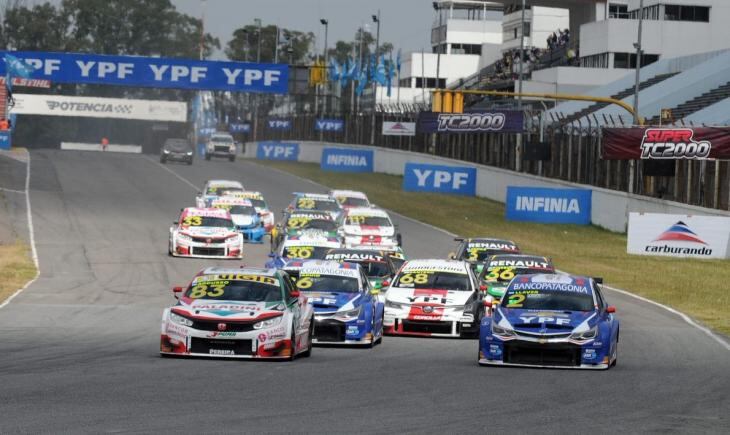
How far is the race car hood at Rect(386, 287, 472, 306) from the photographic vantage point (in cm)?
2392

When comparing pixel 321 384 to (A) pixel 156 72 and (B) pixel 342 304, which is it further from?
(A) pixel 156 72

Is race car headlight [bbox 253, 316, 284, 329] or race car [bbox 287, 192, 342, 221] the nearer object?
race car headlight [bbox 253, 316, 284, 329]

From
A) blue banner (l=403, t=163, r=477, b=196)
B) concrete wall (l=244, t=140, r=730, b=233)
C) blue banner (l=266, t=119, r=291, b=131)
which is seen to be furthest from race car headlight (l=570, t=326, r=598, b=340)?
blue banner (l=266, t=119, r=291, b=131)

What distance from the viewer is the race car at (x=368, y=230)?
39.9 metres

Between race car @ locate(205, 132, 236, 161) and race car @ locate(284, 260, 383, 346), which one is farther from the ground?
race car @ locate(284, 260, 383, 346)

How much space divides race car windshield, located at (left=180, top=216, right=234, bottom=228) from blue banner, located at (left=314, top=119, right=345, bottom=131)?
203 ft

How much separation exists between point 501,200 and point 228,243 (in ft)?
102

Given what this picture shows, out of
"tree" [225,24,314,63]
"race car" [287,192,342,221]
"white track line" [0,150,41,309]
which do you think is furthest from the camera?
"tree" [225,24,314,63]

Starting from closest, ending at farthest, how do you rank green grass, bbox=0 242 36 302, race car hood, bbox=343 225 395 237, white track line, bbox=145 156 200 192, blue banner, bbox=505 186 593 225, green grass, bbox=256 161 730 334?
green grass, bbox=0 242 36 302 < green grass, bbox=256 161 730 334 < race car hood, bbox=343 225 395 237 < blue banner, bbox=505 186 593 225 < white track line, bbox=145 156 200 192

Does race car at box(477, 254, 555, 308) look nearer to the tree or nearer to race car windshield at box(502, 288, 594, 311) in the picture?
race car windshield at box(502, 288, 594, 311)

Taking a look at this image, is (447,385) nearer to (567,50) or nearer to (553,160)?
(553,160)

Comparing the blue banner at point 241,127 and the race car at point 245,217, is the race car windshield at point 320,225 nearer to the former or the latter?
the race car at point 245,217

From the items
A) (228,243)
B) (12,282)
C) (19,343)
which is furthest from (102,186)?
Answer: (19,343)

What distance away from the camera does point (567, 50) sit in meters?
104
